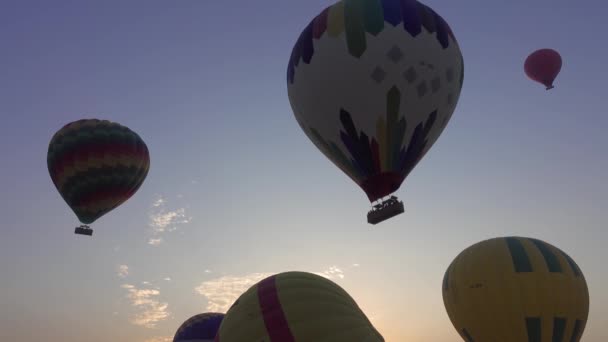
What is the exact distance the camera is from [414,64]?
49.6ft

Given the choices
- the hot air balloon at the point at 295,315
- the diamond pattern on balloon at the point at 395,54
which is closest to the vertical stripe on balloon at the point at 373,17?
the diamond pattern on balloon at the point at 395,54

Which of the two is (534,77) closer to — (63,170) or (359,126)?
(359,126)

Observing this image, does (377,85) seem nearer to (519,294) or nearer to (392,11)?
(392,11)

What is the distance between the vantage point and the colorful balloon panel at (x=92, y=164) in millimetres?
26219

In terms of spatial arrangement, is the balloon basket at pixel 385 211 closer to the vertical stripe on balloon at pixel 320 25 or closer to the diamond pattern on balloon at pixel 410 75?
the diamond pattern on balloon at pixel 410 75

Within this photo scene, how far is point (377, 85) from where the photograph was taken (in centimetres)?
1502

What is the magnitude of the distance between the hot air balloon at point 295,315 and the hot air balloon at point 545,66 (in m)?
24.0

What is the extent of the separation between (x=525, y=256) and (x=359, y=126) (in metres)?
6.75

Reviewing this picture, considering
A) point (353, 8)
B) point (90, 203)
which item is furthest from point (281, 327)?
point (90, 203)

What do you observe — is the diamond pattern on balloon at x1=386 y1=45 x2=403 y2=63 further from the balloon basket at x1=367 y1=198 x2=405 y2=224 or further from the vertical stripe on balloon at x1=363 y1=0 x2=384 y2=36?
the balloon basket at x1=367 y1=198 x2=405 y2=224

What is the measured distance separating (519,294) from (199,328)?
52.3 ft

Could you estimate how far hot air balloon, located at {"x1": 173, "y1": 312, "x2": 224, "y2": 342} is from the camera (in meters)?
24.6

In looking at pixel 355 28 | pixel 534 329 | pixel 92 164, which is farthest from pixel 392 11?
pixel 92 164

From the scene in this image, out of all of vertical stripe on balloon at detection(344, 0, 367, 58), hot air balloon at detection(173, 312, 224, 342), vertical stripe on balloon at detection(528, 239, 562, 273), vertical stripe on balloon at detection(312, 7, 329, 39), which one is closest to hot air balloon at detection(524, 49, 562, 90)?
vertical stripe on balloon at detection(528, 239, 562, 273)
